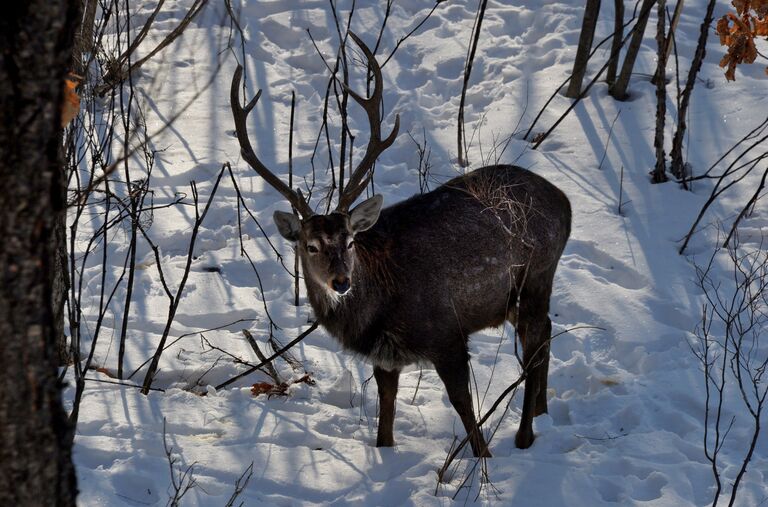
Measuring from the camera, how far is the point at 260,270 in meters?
7.39

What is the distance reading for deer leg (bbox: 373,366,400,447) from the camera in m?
5.34

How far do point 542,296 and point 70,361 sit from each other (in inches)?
125

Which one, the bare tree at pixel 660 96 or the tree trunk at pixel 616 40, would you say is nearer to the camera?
the bare tree at pixel 660 96

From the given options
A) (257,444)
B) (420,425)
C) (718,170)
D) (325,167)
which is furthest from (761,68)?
(257,444)

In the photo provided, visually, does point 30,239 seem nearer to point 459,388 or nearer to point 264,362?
point 459,388

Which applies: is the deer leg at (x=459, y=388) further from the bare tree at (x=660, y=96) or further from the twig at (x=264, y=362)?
the bare tree at (x=660, y=96)

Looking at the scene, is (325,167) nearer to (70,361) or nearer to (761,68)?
(70,361)

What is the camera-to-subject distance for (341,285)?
16.1 feet

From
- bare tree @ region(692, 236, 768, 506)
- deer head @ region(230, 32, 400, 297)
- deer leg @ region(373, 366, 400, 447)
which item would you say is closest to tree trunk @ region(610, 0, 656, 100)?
bare tree @ region(692, 236, 768, 506)

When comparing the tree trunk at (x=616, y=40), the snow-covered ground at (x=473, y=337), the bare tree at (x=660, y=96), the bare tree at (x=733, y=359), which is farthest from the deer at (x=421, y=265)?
the tree trunk at (x=616, y=40)

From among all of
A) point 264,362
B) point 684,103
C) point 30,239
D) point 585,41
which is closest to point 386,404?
point 264,362

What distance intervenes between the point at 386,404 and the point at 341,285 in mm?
925

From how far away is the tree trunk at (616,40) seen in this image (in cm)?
908

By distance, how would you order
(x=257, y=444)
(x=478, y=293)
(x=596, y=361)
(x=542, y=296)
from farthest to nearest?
(x=596, y=361), (x=542, y=296), (x=478, y=293), (x=257, y=444)
